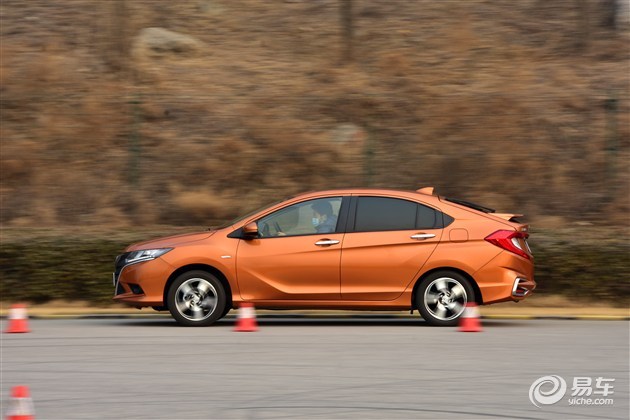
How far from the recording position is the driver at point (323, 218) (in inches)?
500

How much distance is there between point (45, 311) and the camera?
594 inches

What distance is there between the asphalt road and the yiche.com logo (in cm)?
7

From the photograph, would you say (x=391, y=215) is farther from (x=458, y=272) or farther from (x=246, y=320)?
(x=246, y=320)

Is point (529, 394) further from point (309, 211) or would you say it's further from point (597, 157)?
point (597, 157)

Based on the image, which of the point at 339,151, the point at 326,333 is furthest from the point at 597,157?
the point at 326,333

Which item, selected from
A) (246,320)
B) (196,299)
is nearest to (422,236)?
(246,320)

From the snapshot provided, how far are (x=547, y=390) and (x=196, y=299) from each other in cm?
527

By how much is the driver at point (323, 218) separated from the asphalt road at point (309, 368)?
120cm

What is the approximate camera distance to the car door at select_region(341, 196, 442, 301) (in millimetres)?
12445

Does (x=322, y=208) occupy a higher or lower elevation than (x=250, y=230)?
higher

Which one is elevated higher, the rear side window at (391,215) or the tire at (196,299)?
the rear side window at (391,215)

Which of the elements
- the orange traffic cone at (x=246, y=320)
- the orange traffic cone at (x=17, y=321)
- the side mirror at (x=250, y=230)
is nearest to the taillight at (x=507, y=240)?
the side mirror at (x=250, y=230)

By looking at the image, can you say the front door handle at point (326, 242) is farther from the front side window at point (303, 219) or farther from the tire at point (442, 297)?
the tire at point (442, 297)

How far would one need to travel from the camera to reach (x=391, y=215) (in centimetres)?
1273
